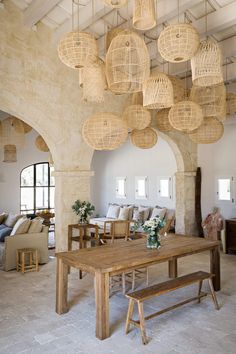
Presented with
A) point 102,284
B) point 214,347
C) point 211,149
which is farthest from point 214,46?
point 211,149

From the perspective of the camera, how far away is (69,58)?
3.77m

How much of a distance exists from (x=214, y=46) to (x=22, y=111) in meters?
3.75

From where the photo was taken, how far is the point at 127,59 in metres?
3.59

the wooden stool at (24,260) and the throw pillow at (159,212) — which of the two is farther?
the throw pillow at (159,212)

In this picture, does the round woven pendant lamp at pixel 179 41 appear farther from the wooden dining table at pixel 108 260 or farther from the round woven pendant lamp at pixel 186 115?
the wooden dining table at pixel 108 260

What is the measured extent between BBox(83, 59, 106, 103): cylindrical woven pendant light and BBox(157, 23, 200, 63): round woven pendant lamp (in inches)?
48.5

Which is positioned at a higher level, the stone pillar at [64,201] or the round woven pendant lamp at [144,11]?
the round woven pendant lamp at [144,11]

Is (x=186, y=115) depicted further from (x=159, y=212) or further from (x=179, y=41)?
(x=159, y=212)

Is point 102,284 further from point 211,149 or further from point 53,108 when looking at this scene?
point 211,149

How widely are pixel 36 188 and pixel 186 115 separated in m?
9.10

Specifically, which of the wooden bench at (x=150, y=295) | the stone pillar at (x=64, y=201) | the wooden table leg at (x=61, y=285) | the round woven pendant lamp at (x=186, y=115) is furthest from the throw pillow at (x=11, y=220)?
the round woven pendant lamp at (x=186, y=115)

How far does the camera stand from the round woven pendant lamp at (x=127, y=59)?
350 cm

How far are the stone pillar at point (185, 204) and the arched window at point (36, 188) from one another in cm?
522

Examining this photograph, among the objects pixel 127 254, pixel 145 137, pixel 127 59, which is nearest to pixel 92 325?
pixel 127 254
